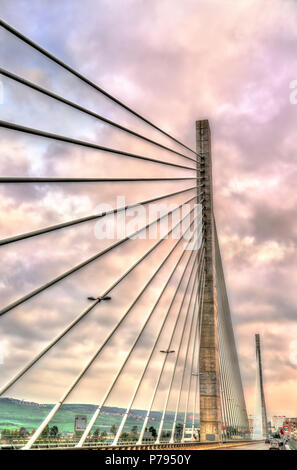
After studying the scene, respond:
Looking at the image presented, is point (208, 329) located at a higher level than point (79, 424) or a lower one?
higher

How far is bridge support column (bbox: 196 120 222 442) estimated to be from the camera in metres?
29.6

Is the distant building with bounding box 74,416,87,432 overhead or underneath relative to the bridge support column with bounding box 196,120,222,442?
underneath

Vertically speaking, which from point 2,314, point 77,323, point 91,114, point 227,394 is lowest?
point 227,394

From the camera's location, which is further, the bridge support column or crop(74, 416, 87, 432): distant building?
crop(74, 416, 87, 432): distant building

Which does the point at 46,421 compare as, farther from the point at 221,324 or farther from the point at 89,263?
the point at 221,324

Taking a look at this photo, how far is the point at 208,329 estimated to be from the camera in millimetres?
30406

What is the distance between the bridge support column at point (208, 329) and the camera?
1166 inches

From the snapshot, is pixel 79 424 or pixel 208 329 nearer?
pixel 208 329

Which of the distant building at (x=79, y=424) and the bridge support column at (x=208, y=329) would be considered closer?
the bridge support column at (x=208, y=329)

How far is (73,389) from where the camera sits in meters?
12.4

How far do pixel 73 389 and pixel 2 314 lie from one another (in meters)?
3.77

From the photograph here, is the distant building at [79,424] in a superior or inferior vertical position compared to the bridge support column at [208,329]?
inferior
